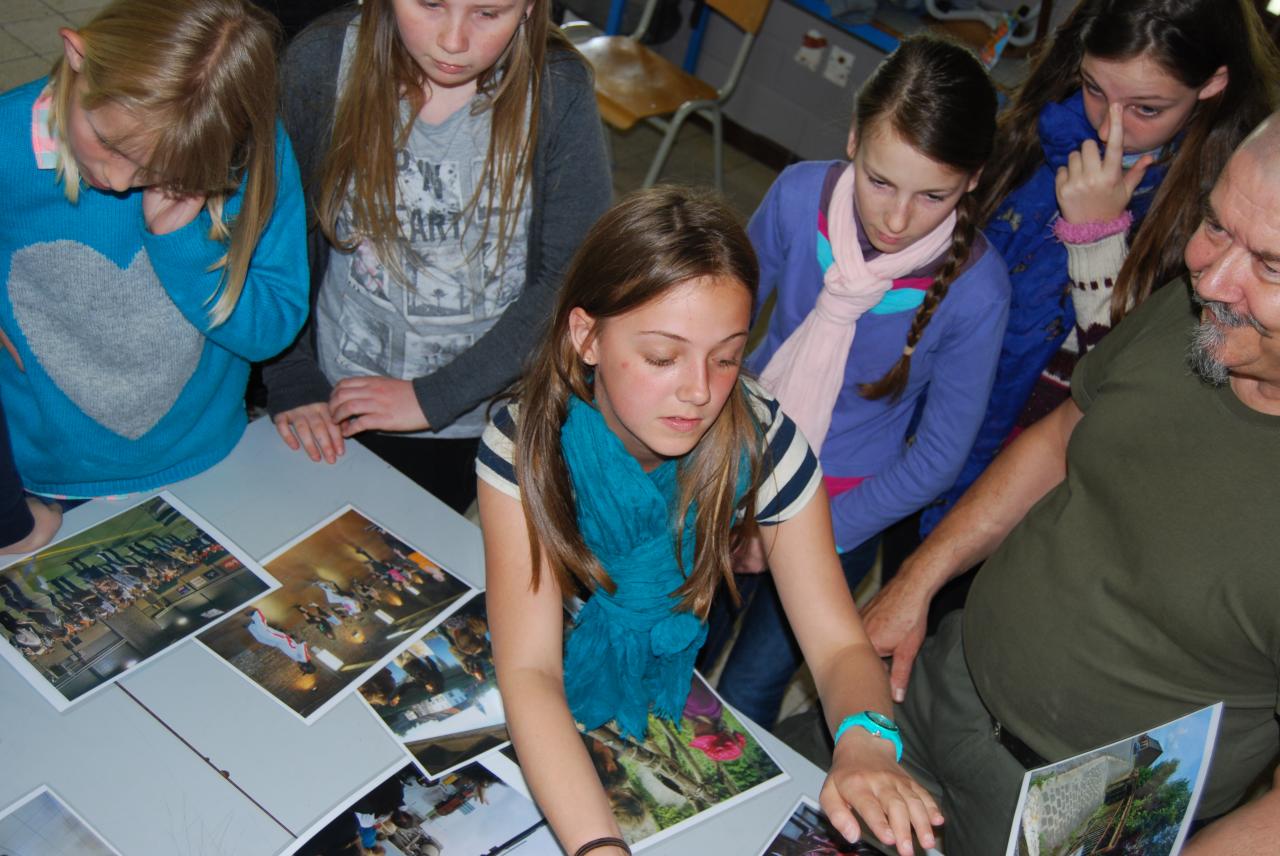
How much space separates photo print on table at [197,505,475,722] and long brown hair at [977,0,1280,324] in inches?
48.0

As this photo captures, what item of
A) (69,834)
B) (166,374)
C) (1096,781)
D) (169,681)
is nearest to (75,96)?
(166,374)

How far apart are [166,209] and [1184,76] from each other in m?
1.55

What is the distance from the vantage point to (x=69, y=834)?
1.24 meters

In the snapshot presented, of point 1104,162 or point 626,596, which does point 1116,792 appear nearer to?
point 626,596

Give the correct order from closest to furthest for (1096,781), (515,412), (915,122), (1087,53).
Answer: (1096,781) < (515,412) < (915,122) < (1087,53)

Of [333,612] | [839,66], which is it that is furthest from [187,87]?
[839,66]

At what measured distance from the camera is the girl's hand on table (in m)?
1.24

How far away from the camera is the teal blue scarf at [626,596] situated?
4.71 ft

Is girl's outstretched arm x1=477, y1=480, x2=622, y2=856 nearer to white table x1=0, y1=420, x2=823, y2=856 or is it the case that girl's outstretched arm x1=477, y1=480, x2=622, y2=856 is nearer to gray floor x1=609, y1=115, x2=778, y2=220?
white table x1=0, y1=420, x2=823, y2=856

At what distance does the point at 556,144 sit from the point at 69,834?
1179mm

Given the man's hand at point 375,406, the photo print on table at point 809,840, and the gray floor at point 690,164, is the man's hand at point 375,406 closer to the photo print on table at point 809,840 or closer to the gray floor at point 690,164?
the photo print on table at point 809,840

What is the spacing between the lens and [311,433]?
5.78 feet

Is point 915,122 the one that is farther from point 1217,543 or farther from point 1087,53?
point 1217,543

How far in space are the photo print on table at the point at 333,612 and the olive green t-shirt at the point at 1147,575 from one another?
854 millimetres
